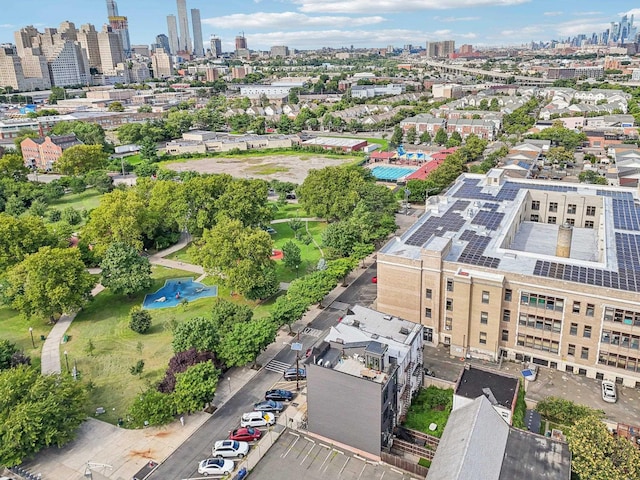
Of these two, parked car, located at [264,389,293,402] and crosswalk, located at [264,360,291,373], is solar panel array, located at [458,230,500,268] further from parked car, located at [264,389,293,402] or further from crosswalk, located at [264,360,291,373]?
parked car, located at [264,389,293,402]

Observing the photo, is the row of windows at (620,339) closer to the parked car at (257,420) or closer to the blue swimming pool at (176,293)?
the parked car at (257,420)

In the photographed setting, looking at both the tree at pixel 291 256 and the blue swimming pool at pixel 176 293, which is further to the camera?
the tree at pixel 291 256

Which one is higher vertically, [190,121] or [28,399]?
[190,121]

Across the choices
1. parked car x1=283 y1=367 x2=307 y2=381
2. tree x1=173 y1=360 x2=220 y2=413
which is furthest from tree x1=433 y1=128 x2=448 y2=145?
tree x1=173 y1=360 x2=220 y2=413

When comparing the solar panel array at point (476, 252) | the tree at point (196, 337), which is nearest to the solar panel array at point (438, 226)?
the solar panel array at point (476, 252)

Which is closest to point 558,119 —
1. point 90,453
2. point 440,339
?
point 440,339

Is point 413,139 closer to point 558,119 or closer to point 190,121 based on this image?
point 558,119

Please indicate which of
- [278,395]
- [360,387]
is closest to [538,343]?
[360,387]
